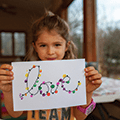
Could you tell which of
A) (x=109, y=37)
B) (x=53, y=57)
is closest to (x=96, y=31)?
(x=109, y=37)

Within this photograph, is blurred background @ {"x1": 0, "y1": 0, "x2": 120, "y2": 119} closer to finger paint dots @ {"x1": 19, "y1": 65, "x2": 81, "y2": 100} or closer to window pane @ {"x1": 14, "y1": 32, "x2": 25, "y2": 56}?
finger paint dots @ {"x1": 19, "y1": 65, "x2": 81, "y2": 100}

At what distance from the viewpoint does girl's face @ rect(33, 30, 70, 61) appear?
75 cm

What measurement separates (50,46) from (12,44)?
603 centimetres

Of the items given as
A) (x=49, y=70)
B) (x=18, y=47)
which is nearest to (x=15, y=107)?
(x=49, y=70)

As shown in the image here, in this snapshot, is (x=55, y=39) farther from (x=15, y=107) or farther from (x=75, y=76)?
(x=15, y=107)

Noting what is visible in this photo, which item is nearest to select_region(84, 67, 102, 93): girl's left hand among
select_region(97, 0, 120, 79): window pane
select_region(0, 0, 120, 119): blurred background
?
select_region(0, 0, 120, 119): blurred background

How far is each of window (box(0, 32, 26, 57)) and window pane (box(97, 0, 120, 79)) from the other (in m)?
4.90

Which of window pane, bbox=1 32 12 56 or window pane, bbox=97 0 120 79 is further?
window pane, bbox=1 32 12 56

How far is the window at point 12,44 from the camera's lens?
20.7ft

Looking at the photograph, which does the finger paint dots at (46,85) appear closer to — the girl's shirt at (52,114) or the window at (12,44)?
the girl's shirt at (52,114)

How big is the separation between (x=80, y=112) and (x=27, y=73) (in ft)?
1.22

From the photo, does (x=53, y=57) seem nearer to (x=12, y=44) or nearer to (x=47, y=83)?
(x=47, y=83)

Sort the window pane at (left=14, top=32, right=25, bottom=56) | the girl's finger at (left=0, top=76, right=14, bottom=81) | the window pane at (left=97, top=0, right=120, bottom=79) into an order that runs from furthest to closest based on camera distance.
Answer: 1. the window pane at (left=14, top=32, right=25, bottom=56)
2. the window pane at (left=97, top=0, right=120, bottom=79)
3. the girl's finger at (left=0, top=76, right=14, bottom=81)

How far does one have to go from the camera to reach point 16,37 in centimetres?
649
